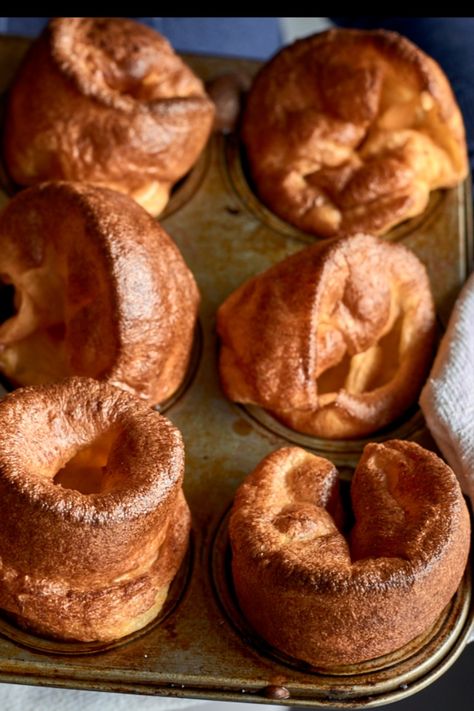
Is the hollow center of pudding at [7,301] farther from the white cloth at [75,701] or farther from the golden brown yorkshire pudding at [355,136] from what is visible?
the white cloth at [75,701]

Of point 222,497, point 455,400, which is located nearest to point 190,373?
point 222,497

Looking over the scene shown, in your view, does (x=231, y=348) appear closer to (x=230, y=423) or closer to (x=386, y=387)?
(x=230, y=423)

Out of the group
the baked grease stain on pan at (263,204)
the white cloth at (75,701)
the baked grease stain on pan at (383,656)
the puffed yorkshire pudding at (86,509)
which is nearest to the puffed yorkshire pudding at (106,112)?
the baked grease stain on pan at (263,204)

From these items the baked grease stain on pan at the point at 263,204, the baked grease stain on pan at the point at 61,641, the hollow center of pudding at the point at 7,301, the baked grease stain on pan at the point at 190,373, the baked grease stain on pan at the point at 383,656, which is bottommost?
the baked grease stain on pan at the point at 383,656

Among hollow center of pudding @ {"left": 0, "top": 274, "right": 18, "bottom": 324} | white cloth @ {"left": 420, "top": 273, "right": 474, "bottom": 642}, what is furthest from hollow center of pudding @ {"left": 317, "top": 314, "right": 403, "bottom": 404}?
hollow center of pudding @ {"left": 0, "top": 274, "right": 18, "bottom": 324}

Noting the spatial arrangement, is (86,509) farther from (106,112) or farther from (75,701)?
(106,112)

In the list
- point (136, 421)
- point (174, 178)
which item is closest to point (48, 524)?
point (136, 421)

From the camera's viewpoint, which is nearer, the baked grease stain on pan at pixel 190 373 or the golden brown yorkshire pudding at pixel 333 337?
the golden brown yorkshire pudding at pixel 333 337
